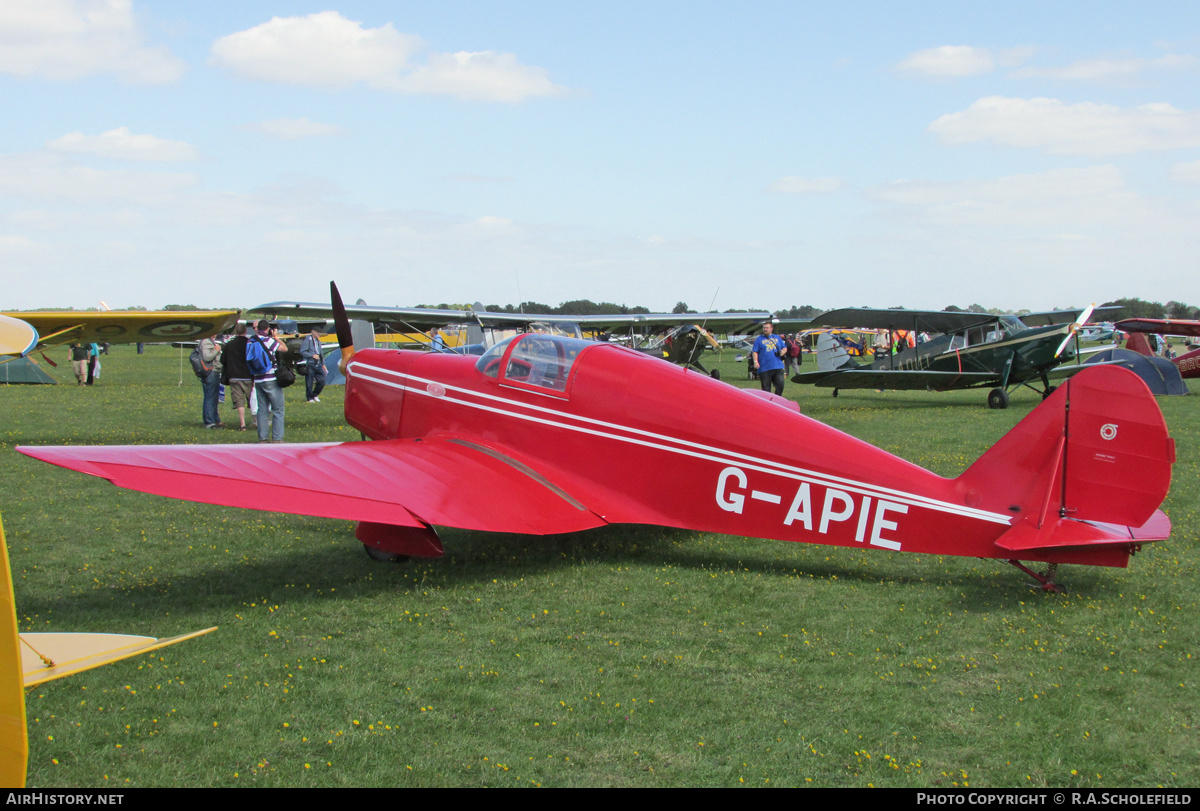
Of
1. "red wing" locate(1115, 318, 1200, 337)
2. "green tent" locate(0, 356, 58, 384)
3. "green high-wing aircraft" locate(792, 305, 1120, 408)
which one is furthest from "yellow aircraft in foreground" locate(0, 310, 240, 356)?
"red wing" locate(1115, 318, 1200, 337)

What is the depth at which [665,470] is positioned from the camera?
6.08 metres

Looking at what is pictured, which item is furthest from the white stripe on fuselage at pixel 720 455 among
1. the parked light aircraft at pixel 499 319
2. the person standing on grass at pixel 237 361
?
the parked light aircraft at pixel 499 319

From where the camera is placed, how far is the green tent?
2484 cm

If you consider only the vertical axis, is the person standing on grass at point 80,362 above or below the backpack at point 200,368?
below

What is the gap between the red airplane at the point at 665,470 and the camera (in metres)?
4.78

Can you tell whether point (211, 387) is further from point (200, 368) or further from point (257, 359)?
point (257, 359)

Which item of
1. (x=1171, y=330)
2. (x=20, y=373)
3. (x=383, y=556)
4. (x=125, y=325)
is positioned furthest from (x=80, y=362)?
(x=1171, y=330)

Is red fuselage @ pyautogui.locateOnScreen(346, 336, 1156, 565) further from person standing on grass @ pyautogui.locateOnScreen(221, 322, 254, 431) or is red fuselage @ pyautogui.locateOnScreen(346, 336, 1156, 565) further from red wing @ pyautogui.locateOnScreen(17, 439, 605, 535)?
person standing on grass @ pyautogui.locateOnScreen(221, 322, 254, 431)

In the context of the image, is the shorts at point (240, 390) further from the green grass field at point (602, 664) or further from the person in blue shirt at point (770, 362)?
the person in blue shirt at point (770, 362)

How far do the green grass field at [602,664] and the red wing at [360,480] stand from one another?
231 mm

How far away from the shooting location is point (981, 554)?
17.3ft

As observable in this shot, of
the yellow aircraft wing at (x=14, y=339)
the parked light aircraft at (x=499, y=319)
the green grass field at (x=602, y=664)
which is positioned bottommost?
the green grass field at (x=602, y=664)

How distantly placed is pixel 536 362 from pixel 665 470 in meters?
1.42

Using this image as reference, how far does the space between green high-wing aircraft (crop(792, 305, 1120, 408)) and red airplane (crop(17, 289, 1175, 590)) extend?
11903 mm
